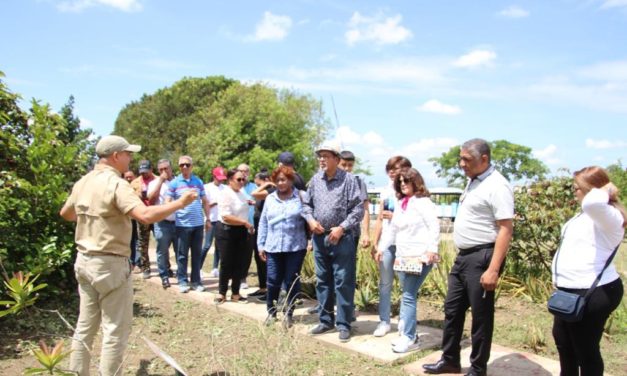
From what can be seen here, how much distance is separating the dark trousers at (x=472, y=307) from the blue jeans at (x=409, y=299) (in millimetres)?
517

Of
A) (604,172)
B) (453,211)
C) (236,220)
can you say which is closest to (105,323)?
(236,220)

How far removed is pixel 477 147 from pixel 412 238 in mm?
1134

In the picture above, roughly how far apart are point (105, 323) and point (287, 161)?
2634 millimetres

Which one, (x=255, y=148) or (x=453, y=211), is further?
(x=255, y=148)

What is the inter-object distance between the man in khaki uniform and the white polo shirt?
2.36 metres

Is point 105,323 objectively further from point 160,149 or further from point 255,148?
point 160,149

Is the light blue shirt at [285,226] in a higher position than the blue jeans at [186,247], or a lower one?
higher

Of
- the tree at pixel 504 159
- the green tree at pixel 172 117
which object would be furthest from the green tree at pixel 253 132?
the tree at pixel 504 159

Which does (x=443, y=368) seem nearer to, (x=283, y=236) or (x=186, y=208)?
(x=283, y=236)

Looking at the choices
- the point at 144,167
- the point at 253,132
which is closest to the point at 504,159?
the point at 253,132

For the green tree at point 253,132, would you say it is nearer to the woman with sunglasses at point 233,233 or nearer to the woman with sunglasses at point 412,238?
the woman with sunglasses at point 233,233

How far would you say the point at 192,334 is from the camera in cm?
526

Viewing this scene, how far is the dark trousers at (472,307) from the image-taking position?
146 inches

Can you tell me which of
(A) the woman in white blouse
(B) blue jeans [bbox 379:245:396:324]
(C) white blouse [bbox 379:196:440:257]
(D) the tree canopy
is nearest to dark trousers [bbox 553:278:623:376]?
(A) the woman in white blouse
